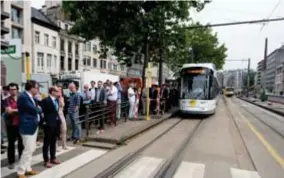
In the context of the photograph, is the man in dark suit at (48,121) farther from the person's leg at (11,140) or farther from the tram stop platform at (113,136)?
the tram stop platform at (113,136)

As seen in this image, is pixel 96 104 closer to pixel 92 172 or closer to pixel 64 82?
pixel 92 172

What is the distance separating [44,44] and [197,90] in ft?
108

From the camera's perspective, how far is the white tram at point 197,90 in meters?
19.3

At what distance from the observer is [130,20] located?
18.7 metres

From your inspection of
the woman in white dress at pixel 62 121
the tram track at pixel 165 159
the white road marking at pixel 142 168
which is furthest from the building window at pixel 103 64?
the white road marking at pixel 142 168

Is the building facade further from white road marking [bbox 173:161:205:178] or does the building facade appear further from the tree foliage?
white road marking [bbox 173:161:205:178]

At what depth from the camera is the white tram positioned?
63.4 ft

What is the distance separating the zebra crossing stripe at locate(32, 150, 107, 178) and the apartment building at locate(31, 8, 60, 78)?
35.3 metres

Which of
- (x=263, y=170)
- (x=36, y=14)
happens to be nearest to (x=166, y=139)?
(x=263, y=170)

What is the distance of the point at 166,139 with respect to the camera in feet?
38.2

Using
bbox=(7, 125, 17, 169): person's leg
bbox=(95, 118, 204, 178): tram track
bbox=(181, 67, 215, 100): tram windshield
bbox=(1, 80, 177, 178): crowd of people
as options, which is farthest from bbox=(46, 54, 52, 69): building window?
bbox=(7, 125, 17, 169): person's leg

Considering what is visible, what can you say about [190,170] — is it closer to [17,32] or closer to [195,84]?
[195,84]

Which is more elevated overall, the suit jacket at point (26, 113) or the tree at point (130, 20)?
the tree at point (130, 20)

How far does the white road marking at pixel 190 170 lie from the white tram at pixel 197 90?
11458 mm
